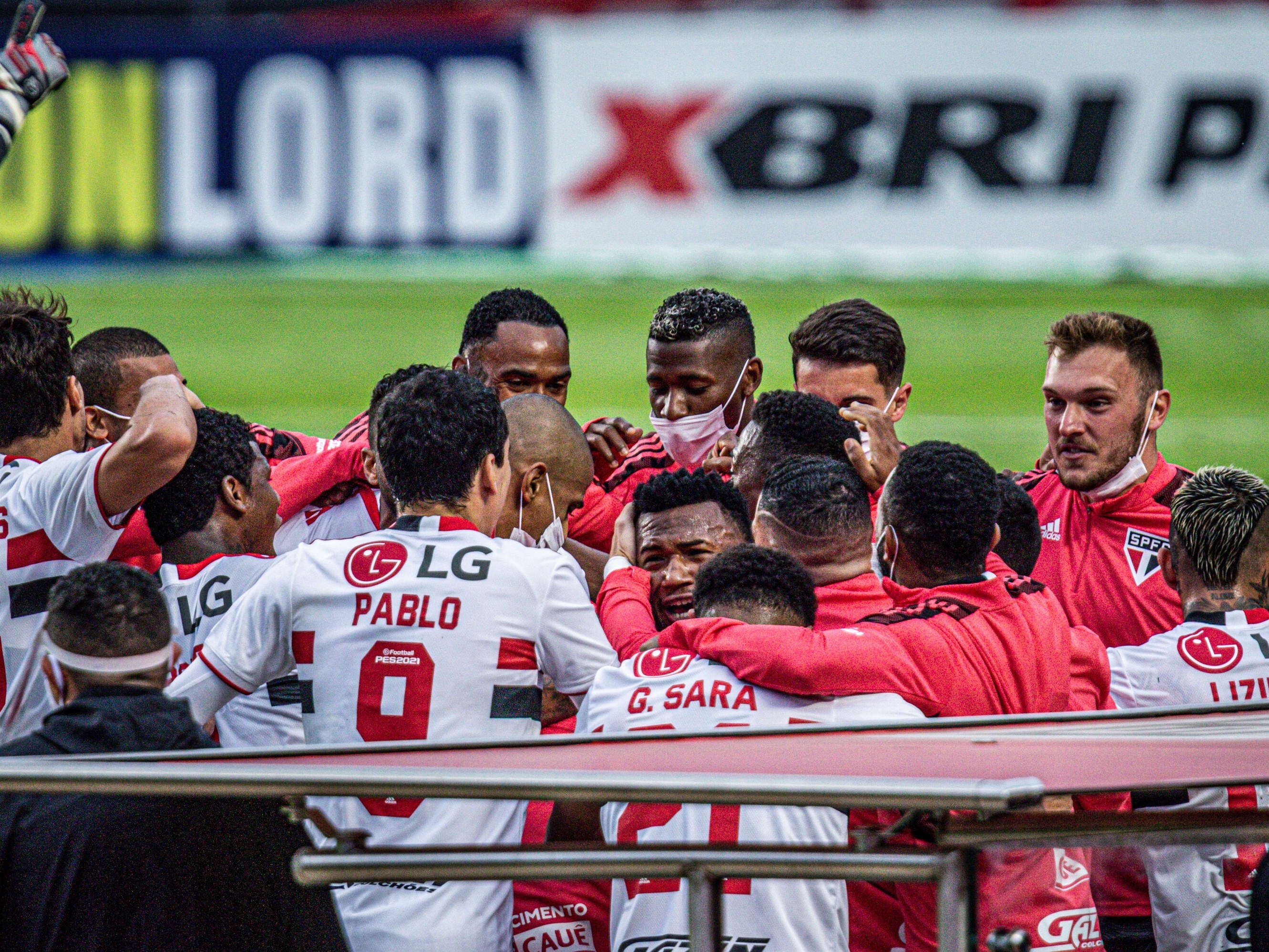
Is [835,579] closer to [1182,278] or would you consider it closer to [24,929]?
[24,929]

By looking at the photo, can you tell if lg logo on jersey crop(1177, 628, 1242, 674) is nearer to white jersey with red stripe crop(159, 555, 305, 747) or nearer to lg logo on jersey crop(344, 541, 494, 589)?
lg logo on jersey crop(344, 541, 494, 589)

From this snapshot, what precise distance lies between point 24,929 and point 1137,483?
9.91 ft

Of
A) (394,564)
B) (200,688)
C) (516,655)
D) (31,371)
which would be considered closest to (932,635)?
(516,655)

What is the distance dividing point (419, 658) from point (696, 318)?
78.4 inches

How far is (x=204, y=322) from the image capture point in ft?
46.0

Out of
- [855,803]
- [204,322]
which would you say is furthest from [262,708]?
[204,322]

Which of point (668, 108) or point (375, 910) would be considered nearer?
point (375, 910)

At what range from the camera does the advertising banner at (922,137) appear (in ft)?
46.2

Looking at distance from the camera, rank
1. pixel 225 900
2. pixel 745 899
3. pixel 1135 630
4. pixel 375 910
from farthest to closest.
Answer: pixel 1135 630
pixel 375 910
pixel 745 899
pixel 225 900

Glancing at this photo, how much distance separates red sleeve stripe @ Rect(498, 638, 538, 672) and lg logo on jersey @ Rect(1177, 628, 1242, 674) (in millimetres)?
1347

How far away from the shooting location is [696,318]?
14.6 ft

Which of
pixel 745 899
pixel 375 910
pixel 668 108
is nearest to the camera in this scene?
pixel 745 899

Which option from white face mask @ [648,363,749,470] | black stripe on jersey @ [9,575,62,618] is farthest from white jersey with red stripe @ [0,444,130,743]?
white face mask @ [648,363,749,470]

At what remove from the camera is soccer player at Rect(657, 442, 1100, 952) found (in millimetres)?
2656
